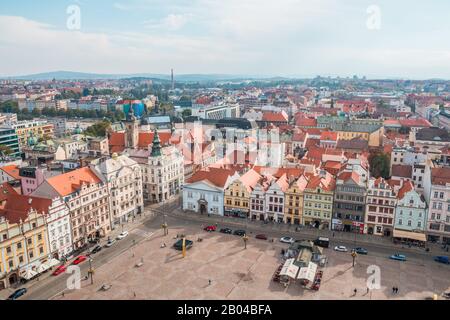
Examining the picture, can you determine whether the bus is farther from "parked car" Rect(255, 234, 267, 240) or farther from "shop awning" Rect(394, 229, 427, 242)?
"shop awning" Rect(394, 229, 427, 242)

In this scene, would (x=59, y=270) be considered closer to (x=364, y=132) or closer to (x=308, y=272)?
(x=308, y=272)

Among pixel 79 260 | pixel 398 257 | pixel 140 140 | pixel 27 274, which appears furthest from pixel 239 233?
pixel 140 140

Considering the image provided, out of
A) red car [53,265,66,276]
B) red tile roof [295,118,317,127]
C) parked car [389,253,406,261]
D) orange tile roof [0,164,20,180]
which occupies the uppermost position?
red tile roof [295,118,317,127]

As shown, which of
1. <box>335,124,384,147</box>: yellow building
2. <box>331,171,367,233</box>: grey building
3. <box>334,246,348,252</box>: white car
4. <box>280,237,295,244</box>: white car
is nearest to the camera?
<box>334,246,348,252</box>: white car

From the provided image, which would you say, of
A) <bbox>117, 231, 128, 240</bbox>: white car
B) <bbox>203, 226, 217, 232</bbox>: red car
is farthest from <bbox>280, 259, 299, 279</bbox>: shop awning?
<bbox>117, 231, 128, 240</bbox>: white car

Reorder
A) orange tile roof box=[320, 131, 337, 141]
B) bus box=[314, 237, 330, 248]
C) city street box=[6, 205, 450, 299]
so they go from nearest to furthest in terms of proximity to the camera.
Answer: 1. city street box=[6, 205, 450, 299]
2. bus box=[314, 237, 330, 248]
3. orange tile roof box=[320, 131, 337, 141]

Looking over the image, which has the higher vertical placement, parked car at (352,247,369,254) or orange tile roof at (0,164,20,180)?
orange tile roof at (0,164,20,180)
